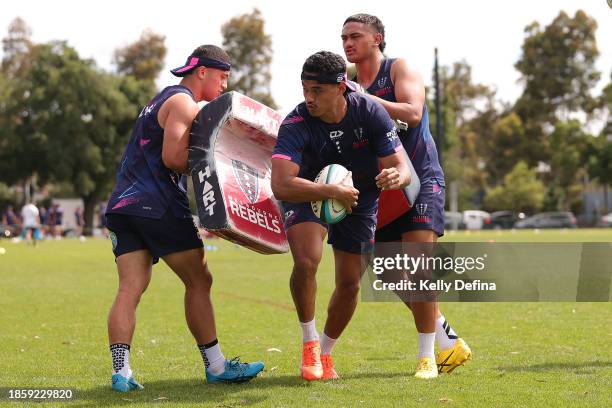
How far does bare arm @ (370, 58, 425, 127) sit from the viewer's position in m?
6.32

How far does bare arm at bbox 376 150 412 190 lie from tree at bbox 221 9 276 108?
211ft

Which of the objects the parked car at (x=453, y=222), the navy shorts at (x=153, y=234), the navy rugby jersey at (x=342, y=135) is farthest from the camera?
the parked car at (x=453, y=222)

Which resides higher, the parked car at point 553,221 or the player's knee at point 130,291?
the player's knee at point 130,291

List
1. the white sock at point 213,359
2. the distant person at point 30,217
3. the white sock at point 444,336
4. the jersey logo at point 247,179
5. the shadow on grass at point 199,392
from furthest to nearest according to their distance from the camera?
the distant person at point 30,217 < the white sock at point 444,336 < the white sock at point 213,359 < the jersey logo at point 247,179 < the shadow on grass at point 199,392

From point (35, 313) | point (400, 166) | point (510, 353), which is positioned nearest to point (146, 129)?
point (400, 166)

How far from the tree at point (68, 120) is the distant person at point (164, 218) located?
57.6 meters

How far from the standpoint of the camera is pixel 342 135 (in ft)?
19.5

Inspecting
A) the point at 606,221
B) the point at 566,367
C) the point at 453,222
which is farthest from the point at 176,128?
the point at 606,221

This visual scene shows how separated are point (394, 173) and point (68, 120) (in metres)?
59.8

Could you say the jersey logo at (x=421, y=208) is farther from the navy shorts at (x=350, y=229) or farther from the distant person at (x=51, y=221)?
the distant person at (x=51, y=221)

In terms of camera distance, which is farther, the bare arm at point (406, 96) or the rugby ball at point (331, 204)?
the bare arm at point (406, 96)

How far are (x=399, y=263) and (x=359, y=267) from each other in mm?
412

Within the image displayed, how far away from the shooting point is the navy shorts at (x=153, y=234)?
596 centimetres

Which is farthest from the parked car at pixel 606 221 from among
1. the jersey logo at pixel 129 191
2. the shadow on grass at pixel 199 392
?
the jersey logo at pixel 129 191
